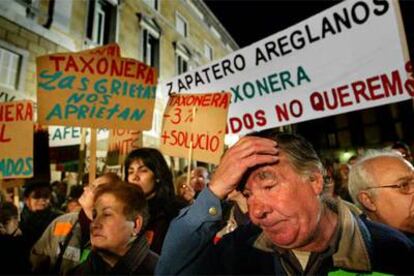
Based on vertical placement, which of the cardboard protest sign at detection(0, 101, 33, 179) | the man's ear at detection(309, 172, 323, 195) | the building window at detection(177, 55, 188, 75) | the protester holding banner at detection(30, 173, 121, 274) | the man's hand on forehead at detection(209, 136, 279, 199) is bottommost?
the protester holding banner at detection(30, 173, 121, 274)

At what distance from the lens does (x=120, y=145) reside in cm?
432

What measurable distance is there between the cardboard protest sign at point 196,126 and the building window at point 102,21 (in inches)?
255

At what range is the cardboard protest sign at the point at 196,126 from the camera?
3.46 meters

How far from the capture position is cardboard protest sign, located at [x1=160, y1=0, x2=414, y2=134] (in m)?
2.75

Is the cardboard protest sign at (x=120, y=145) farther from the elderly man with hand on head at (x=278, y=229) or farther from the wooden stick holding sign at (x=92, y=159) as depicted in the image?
the elderly man with hand on head at (x=278, y=229)

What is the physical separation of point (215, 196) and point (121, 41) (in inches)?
368

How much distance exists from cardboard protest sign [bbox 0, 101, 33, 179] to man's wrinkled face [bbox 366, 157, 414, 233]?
120 inches

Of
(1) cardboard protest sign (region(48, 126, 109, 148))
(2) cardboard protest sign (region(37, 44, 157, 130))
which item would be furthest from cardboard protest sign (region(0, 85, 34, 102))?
(2) cardboard protest sign (region(37, 44, 157, 130))

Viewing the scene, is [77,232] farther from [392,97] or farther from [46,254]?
[392,97]

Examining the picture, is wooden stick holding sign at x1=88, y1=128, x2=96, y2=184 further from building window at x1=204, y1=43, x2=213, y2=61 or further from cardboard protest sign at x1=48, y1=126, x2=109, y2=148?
building window at x1=204, y1=43, x2=213, y2=61

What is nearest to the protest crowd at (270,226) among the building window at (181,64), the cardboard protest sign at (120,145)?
the cardboard protest sign at (120,145)

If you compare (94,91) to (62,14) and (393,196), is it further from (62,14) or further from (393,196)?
(62,14)

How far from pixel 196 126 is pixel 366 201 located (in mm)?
1884

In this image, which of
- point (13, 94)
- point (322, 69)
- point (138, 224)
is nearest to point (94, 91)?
point (138, 224)
